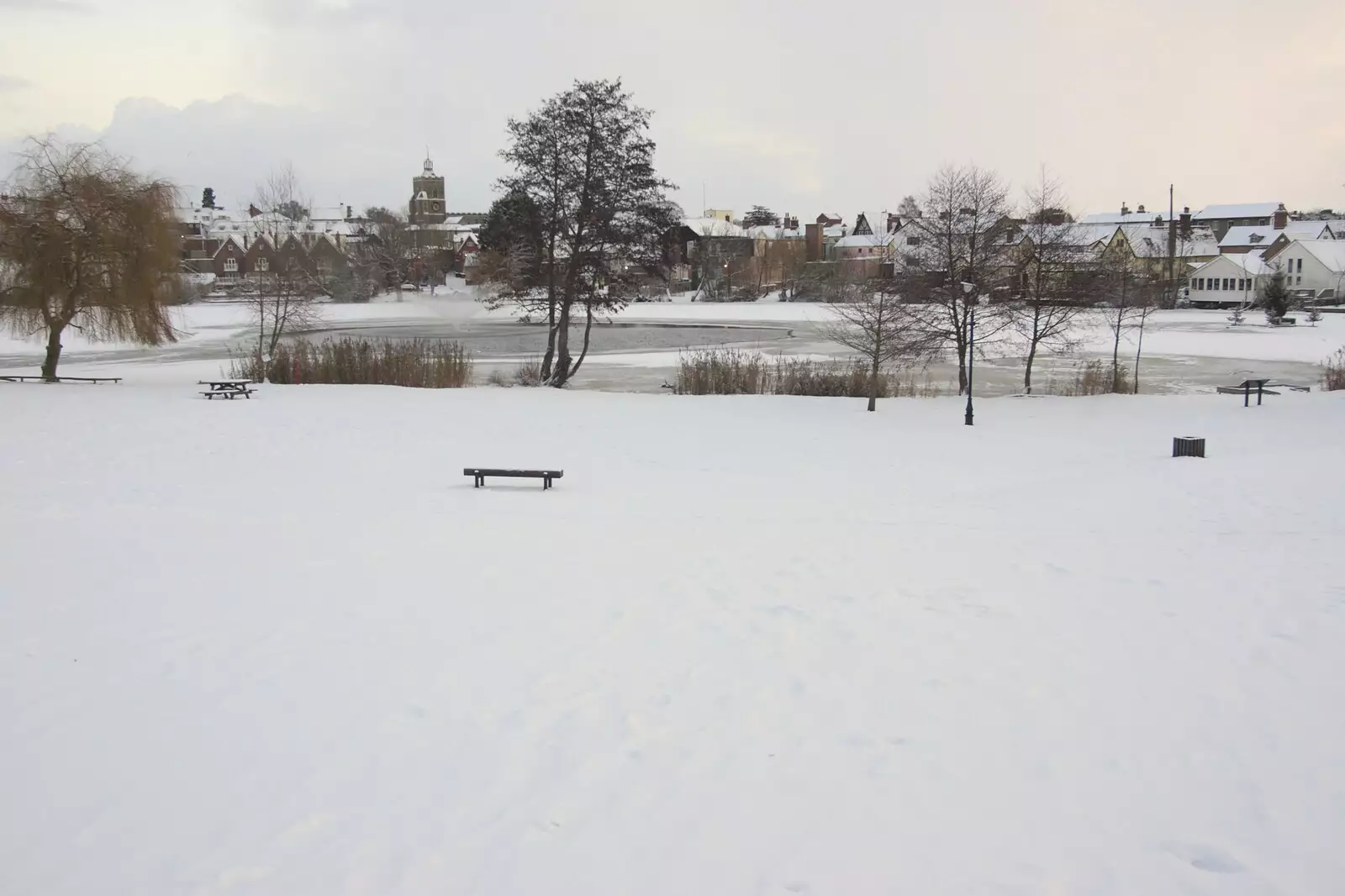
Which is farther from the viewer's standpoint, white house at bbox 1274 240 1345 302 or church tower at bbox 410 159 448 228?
church tower at bbox 410 159 448 228

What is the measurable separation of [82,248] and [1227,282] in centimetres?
9165

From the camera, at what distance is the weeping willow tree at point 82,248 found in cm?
2720

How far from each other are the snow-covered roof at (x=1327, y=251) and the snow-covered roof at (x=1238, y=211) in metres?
40.8

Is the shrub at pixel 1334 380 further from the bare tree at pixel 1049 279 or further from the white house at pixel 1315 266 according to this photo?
the white house at pixel 1315 266

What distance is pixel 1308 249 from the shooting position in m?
88.9

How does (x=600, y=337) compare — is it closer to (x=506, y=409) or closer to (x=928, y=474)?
(x=506, y=409)

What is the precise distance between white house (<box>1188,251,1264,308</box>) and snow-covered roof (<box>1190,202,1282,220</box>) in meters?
49.9

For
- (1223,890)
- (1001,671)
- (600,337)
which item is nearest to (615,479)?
(1001,671)

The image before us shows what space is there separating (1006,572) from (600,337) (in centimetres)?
4857

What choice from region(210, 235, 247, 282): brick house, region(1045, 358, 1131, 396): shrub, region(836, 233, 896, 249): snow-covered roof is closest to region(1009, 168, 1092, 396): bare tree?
region(1045, 358, 1131, 396): shrub

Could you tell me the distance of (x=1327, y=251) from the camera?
89438mm

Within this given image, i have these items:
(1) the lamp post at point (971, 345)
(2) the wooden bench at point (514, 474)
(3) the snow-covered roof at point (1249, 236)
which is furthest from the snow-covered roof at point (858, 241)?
(2) the wooden bench at point (514, 474)

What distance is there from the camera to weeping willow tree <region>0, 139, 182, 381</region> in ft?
89.2

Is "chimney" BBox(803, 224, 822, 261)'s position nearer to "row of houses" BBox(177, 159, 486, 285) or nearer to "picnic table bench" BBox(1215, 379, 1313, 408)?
"row of houses" BBox(177, 159, 486, 285)
